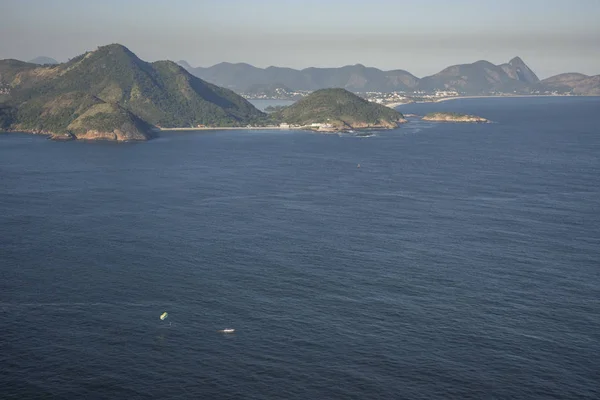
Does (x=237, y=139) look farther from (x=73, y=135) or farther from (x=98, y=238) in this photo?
(x=98, y=238)

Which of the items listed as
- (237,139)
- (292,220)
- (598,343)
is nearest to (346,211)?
(292,220)

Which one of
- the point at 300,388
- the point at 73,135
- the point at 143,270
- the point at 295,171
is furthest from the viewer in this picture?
the point at 73,135

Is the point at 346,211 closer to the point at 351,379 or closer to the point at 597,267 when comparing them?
the point at 597,267

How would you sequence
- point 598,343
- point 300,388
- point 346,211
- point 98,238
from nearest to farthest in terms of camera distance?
point 300,388 → point 598,343 → point 98,238 → point 346,211

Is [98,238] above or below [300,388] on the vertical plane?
above

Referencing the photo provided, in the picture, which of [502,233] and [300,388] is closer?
[300,388]

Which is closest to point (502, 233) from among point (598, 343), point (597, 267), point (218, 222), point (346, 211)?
point (597, 267)
